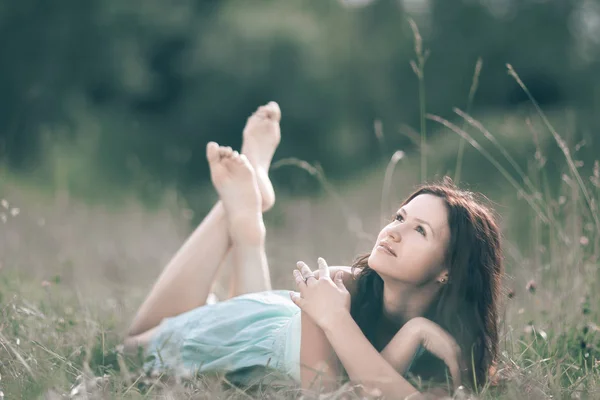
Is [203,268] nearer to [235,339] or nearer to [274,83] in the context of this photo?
[235,339]

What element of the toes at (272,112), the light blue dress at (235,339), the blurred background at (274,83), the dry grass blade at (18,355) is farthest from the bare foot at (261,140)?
the blurred background at (274,83)

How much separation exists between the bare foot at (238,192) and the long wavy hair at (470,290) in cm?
72

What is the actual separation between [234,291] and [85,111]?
6218 millimetres

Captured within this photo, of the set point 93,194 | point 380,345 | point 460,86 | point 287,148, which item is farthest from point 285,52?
point 380,345

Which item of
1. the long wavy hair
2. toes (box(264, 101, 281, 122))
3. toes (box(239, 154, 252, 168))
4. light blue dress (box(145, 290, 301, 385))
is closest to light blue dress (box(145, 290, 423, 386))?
light blue dress (box(145, 290, 301, 385))

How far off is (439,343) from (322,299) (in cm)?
28

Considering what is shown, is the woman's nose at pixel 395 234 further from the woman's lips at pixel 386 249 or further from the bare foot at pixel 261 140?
the bare foot at pixel 261 140

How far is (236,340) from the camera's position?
207cm

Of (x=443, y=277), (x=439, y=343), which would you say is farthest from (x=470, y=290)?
(x=439, y=343)

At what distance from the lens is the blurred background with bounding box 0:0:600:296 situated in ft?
22.4

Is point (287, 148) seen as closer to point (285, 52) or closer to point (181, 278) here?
point (285, 52)

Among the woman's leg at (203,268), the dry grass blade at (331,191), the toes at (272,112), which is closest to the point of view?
the woman's leg at (203,268)

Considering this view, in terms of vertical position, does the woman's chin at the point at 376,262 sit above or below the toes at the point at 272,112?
below

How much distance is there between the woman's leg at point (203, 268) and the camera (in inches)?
91.7
